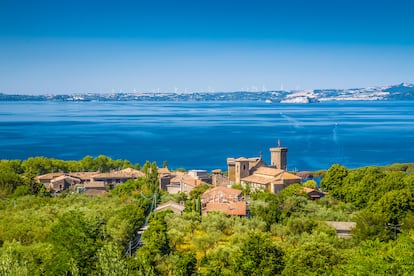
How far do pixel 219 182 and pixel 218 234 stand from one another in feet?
47.8

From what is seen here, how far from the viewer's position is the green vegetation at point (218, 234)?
14016mm

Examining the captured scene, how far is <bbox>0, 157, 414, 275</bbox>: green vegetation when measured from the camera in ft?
46.0

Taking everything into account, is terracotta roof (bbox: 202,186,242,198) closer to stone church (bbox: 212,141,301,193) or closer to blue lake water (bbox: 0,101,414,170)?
stone church (bbox: 212,141,301,193)

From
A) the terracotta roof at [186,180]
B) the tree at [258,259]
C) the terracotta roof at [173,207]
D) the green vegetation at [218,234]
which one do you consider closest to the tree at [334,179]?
the green vegetation at [218,234]

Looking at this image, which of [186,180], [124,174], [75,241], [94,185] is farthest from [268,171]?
[75,241]

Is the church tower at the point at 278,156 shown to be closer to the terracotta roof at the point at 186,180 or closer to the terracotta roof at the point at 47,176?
the terracotta roof at the point at 186,180

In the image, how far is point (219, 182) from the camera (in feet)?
110

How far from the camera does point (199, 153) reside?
62094mm

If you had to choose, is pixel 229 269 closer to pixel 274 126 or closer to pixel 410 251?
pixel 410 251

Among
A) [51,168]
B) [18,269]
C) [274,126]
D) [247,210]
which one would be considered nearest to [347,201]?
[247,210]

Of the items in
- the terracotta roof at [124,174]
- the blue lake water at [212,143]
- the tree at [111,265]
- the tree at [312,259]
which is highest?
the tree at [111,265]

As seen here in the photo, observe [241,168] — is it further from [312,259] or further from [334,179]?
[312,259]

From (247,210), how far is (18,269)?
13661 mm

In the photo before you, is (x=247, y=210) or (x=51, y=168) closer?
(x=247, y=210)
